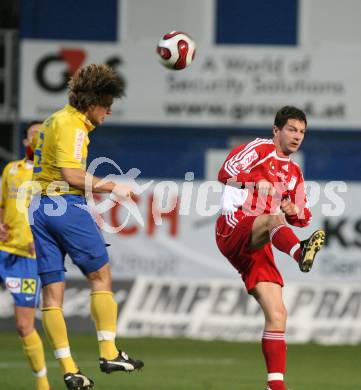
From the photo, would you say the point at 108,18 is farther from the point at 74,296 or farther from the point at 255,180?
the point at 255,180

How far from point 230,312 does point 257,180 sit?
5992 mm

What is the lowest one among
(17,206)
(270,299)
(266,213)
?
(270,299)

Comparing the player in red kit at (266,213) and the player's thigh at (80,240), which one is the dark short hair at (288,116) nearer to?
the player in red kit at (266,213)

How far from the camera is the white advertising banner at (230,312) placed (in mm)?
14555

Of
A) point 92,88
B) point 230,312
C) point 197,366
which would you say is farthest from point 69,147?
point 230,312

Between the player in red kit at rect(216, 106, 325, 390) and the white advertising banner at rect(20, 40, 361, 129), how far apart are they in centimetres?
836

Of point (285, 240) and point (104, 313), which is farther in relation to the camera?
point (285, 240)

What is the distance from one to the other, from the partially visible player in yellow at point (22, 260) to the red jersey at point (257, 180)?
1669 millimetres

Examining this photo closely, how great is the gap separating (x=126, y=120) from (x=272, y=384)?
30.5 feet

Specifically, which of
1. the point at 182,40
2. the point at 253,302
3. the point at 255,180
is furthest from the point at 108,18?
the point at 255,180

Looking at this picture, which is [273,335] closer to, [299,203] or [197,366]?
[299,203]

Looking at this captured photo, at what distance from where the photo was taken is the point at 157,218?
14.9 meters

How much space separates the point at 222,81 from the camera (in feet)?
56.6

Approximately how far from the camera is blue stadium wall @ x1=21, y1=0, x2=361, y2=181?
17359 mm
